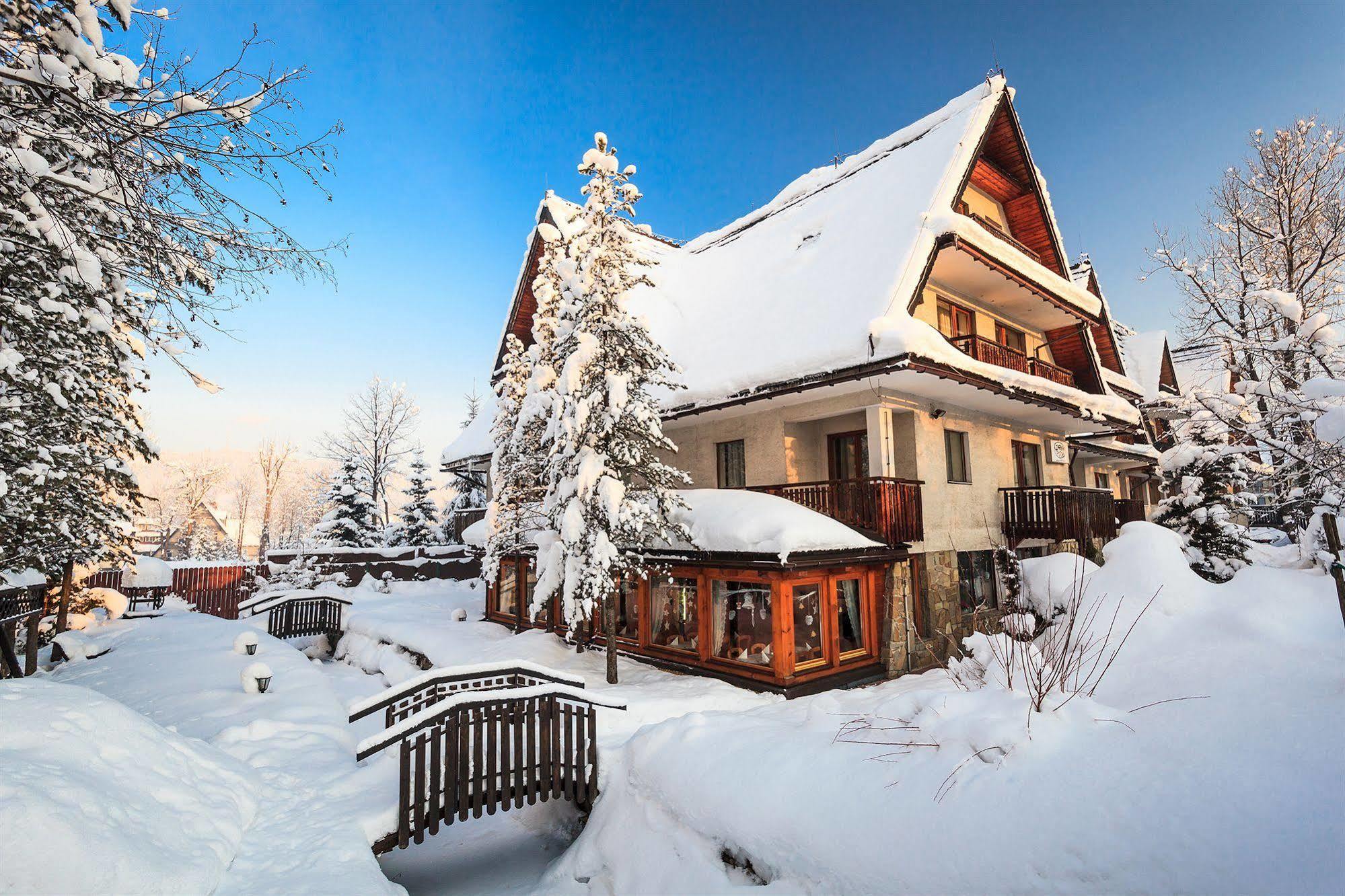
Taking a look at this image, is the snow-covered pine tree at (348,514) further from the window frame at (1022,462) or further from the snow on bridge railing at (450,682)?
the window frame at (1022,462)

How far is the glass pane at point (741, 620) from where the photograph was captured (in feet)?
38.0

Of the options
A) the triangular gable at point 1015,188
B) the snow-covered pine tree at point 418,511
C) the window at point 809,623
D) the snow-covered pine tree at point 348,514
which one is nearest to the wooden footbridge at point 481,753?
the window at point 809,623

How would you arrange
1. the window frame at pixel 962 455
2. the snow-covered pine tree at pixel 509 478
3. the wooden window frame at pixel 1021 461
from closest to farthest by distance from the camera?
the snow-covered pine tree at pixel 509 478 < the window frame at pixel 962 455 < the wooden window frame at pixel 1021 461

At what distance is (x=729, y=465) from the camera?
16500 millimetres

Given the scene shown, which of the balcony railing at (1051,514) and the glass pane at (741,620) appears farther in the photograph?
the balcony railing at (1051,514)

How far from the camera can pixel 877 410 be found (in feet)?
43.8

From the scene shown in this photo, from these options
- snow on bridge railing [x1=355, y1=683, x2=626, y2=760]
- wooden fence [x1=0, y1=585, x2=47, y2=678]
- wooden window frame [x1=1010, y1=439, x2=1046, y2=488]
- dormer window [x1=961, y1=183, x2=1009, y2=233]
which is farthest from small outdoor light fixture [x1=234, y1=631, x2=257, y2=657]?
dormer window [x1=961, y1=183, x2=1009, y2=233]

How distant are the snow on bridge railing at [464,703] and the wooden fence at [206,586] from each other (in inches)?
714

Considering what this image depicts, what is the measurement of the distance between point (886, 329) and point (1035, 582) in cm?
615

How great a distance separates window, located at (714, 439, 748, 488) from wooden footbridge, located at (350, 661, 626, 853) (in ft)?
28.7

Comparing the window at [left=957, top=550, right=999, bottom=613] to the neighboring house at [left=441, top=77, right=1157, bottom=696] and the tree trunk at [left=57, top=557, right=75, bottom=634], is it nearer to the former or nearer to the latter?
the neighboring house at [left=441, top=77, right=1157, bottom=696]

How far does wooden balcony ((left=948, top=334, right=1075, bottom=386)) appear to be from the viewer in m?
14.3

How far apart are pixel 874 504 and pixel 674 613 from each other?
4.77m

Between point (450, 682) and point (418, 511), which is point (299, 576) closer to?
point (418, 511)
